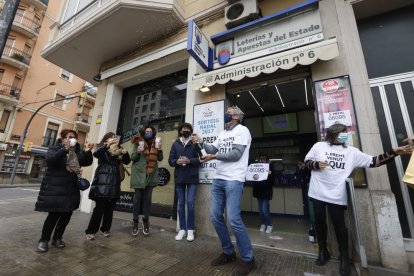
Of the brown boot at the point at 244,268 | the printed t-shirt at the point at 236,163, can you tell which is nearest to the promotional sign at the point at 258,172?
the printed t-shirt at the point at 236,163

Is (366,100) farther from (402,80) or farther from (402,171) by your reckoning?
(402,171)

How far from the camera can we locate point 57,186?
3182 millimetres

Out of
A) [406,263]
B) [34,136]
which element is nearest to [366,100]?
[406,263]

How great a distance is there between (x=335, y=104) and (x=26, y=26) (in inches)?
1159

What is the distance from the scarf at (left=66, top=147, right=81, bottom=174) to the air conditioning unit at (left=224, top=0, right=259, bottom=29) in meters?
4.35

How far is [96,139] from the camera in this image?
723 centimetres

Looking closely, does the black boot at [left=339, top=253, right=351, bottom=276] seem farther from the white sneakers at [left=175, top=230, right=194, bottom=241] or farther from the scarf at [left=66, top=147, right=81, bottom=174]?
the scarf at [left=66, top=147, right=81, bottom=174]

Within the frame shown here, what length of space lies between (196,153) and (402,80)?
375 centimetres

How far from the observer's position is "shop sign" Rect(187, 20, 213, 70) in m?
4.55

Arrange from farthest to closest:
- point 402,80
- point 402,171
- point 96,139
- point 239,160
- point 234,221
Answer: point 96,139, point 402,80, point 402,171, point 239,160, point 234,221

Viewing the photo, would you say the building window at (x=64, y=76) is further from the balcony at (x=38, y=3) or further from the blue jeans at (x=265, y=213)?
the blue jeans at (x=265, y=213)

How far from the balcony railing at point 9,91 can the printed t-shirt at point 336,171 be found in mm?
26480

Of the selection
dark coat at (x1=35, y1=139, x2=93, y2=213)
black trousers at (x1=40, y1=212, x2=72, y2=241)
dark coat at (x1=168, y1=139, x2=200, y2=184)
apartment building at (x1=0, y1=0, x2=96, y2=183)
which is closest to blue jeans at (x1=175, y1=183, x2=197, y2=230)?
dark coat at (x1=168, y1=139, x2=200, y2=184)

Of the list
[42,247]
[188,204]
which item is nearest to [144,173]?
[188,204]
